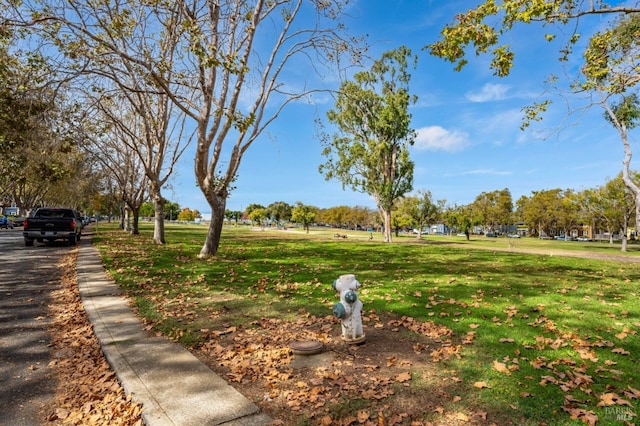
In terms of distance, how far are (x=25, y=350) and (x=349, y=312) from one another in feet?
15.0

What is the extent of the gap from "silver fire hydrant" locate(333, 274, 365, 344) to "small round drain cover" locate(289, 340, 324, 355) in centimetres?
47

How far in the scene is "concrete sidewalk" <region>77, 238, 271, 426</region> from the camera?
330 cm

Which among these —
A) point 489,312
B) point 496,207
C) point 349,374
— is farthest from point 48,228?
point 496,207

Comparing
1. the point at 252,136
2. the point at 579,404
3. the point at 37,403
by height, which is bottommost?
the point at 37,403

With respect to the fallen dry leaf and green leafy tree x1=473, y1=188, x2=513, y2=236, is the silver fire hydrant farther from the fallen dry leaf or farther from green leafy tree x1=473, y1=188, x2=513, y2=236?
green leafy tree x1=473, y1=188, x2=513, y2=236

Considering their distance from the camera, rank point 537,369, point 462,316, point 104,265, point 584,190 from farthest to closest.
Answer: point 584,190 → point 104,265 → point 462,316 → point 537,369

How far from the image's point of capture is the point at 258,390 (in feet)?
12.9

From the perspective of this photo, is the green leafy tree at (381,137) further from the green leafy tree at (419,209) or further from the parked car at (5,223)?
the parked car at (5,223)

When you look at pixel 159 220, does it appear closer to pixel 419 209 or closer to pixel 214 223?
pixel 214 223

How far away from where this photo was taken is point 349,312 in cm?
517

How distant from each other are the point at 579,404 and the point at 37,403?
5352 mm

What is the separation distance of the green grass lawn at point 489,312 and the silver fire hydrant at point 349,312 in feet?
3.93

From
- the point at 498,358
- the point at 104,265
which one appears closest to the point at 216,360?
the point at 498,358

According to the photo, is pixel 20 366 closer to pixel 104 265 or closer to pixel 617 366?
pixel 617 366
